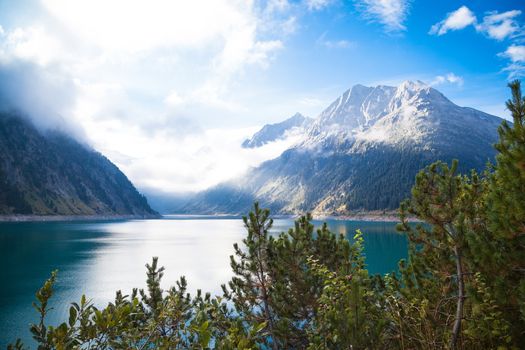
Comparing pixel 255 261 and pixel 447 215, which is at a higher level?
pixel 447 215

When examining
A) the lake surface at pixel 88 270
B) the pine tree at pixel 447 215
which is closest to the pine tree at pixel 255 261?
the pine tree at pixel 447 215

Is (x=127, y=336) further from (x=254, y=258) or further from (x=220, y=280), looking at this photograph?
(x=220, y=280)

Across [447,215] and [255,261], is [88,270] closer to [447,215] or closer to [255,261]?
[255,261]

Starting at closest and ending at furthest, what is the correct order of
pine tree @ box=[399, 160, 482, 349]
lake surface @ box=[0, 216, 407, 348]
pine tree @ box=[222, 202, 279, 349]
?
1. pine tree @ box=[399, 160, 482, 349]
2. pine tree @ box=[222, 202, 279, 349]
3. lake surface @ box=[0, 216, 407, 348]

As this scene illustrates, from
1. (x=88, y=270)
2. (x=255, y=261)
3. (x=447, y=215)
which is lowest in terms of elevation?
(x=88, y=270)

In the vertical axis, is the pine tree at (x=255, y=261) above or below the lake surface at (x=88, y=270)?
above

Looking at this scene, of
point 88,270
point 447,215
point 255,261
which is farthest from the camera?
point 88,270

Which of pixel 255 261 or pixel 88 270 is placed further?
pixel 88 270

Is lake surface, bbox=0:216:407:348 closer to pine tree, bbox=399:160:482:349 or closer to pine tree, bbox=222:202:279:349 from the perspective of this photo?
pine tree, bbox=222:202:279:349

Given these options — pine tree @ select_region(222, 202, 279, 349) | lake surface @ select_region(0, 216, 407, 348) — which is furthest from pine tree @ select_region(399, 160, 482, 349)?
lake surface @ select_region(0, 216, 407, 348)

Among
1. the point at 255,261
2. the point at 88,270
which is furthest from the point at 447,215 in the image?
the point at 88,270

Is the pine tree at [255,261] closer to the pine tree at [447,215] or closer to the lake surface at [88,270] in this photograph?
the pine tree at [447,215]

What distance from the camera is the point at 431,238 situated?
8.50 m

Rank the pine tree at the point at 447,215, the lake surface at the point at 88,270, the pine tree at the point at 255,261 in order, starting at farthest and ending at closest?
the lake surface at the point at 88,270, the pine tree at the point at 255,261, the pine tree at the point at 447,215
